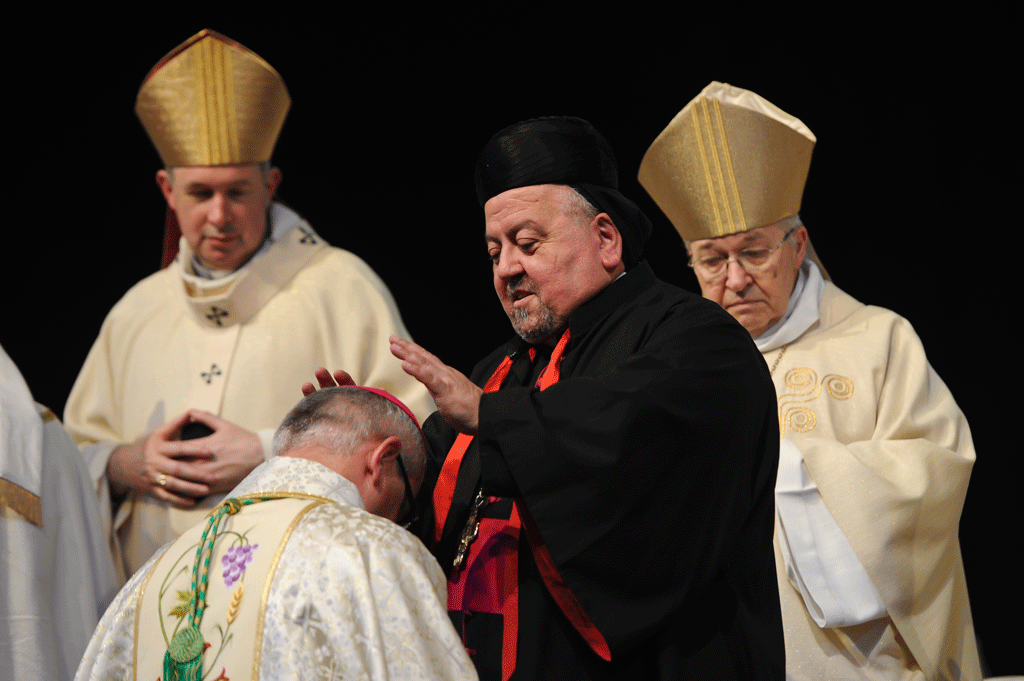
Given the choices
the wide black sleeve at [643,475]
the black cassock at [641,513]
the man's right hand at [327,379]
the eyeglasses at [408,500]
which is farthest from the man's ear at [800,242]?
the eyeglasses at [408,500]

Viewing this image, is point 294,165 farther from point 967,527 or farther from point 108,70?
point 967,527

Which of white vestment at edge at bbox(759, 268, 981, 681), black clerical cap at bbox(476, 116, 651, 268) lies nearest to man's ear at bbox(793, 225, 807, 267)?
white vestment at edge at bbox(759, 268, 981, 681)

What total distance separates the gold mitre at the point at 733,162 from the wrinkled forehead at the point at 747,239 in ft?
0.07

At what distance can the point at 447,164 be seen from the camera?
4.92 m

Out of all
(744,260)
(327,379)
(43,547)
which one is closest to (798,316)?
(744,260)

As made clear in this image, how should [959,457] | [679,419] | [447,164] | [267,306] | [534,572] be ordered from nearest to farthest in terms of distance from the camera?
[679,419] → [534,572] → [959,457] → [267,306] → [447,164]

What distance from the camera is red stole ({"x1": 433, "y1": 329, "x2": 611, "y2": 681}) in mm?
2064

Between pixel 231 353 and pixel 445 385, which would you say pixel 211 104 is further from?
pixel 445 385

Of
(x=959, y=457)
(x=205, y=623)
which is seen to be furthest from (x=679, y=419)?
(x=959, y=457)

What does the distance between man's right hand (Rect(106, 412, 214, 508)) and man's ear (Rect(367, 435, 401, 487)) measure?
5.02 feet

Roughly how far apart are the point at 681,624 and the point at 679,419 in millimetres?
392

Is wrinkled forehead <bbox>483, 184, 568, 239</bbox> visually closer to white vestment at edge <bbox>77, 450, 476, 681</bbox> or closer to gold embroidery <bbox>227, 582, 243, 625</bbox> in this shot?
white vestment at edge <bbox>77, 450, 476, 681</bbox>

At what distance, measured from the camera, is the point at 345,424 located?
2.19 m

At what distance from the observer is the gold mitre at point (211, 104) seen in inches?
154
